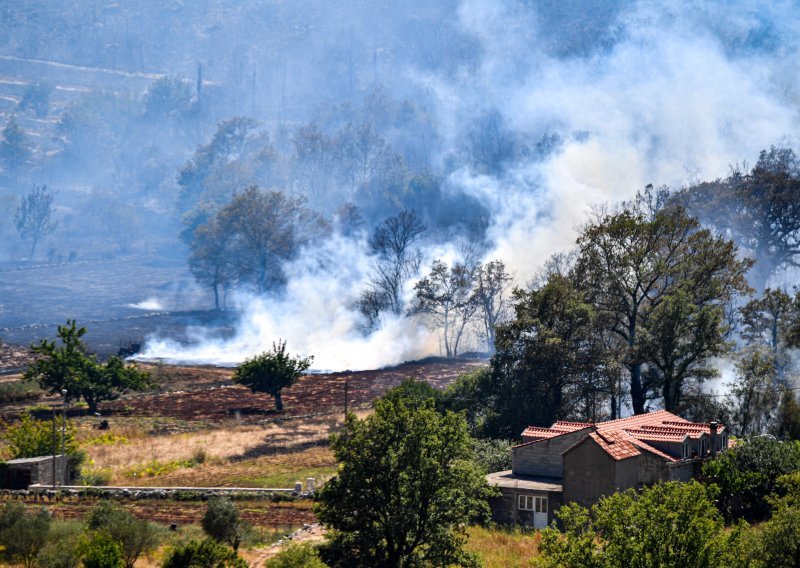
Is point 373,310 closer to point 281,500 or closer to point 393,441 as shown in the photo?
point 281,500

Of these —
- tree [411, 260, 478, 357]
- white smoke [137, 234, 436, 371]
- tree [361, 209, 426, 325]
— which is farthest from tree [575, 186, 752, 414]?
tree [361, 209, 426, 325]

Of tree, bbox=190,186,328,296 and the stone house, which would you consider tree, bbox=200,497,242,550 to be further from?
tree, bbox=190,186,328,296

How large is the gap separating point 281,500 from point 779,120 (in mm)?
121069

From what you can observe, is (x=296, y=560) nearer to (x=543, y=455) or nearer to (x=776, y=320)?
(x=543, y=455)

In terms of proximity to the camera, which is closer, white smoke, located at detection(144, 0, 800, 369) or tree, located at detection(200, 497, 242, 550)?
tree, located at detection(200, 497, 242, 550)

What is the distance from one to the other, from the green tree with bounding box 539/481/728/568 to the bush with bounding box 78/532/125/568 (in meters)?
12.3

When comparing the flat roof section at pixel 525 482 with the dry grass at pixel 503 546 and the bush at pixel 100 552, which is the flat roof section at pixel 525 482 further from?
the bush at pixel 100 552

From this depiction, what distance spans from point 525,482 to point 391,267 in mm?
82073

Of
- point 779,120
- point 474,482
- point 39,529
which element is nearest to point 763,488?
point 474,482

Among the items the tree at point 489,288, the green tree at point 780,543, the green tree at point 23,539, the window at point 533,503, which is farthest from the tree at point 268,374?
the green tree at point 780,543

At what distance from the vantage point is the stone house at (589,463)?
46.6m

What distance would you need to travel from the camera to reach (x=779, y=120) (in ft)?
508

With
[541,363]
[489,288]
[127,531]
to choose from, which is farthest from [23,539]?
[489,288]

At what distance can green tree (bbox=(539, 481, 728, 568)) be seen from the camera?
30375mm
